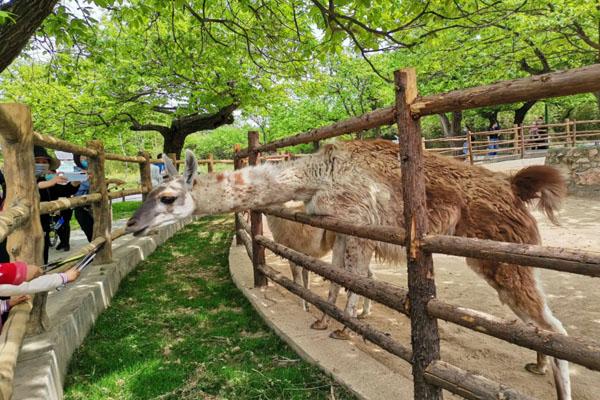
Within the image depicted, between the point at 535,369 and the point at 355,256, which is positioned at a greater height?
the point at 355,256

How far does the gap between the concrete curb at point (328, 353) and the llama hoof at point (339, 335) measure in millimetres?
58

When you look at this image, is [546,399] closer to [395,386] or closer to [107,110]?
[395,386]

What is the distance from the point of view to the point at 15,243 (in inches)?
110

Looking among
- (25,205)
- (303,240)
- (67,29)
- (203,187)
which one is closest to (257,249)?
(303,240)

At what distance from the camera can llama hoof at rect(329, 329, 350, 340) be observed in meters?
3.52

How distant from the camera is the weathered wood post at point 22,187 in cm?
275

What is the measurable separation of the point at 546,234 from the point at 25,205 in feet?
26.7

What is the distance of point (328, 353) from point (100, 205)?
3648 millimetres

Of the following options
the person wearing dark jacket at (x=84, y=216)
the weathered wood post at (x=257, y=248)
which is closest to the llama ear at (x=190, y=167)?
the weathered wood post at (x=257, y=248)

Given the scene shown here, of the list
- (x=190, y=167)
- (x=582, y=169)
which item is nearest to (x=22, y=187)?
(x=190, y=167)

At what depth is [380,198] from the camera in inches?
140

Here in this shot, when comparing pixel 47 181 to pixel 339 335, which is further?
pixel 47 181

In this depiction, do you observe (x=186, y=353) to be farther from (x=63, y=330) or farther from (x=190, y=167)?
(x=190, y=167)

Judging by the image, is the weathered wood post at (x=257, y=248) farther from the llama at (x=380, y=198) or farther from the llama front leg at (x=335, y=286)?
the llama front leg at (x=335, y=286)
